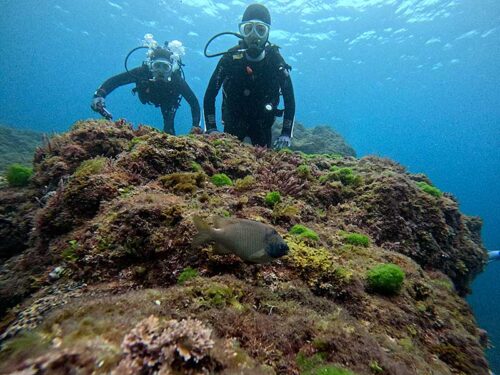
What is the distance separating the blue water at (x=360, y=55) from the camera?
3644 centimetres

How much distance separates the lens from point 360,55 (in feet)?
166

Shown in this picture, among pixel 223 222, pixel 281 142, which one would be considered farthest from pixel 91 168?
pixel 281 142

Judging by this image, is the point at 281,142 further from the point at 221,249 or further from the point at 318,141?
the point at 318,141

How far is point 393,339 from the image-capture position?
278 cm

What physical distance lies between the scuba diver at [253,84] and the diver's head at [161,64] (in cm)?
463

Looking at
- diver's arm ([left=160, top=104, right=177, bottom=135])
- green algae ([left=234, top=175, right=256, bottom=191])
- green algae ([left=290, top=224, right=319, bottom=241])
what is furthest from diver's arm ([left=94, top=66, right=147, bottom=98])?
green algae ([left=290, top=224, right=319, bottom=241])

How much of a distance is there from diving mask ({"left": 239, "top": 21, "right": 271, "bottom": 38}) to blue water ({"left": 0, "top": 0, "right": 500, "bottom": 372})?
9.58 metres

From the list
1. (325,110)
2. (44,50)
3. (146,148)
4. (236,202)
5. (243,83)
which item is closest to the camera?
(236,202)

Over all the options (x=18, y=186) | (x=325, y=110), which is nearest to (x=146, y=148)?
(x=18, y=186)

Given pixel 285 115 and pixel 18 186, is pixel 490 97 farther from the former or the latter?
pixel 18 186

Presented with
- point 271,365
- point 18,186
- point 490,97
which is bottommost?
point 271,365

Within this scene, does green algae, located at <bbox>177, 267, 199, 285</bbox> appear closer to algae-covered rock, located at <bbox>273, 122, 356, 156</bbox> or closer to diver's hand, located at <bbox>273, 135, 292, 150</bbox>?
diver's hand, located at <bbox>273, 135, 292, 150</bbox>

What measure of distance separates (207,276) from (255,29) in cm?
836

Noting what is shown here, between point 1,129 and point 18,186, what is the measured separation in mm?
20457
